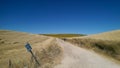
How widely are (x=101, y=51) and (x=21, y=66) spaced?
1922 cm

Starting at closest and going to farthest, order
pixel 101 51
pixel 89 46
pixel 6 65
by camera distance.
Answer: pixel 6 65
pixel 101 51
pixel 89 46

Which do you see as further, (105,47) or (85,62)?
(105,47)

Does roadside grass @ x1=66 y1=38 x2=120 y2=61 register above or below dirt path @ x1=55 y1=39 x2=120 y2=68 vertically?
above

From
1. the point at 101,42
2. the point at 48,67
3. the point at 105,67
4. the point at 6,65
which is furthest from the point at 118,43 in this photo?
the point at 6,65

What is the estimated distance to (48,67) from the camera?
59.7 feet

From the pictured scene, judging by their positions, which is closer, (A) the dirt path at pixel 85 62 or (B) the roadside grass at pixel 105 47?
(A) the dirt path at pixel 85 62

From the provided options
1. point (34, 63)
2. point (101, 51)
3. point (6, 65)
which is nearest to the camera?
point (6, 65)

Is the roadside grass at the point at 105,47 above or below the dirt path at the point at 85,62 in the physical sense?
above

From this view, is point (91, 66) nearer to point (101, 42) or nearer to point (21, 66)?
point (21, 66)

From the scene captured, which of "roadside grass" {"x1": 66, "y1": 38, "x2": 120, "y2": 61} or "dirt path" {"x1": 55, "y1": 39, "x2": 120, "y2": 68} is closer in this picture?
"dirt path" {"x1": 55, "y1": 39, "x2": 120, "y2": 68}

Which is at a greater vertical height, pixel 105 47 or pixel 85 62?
pixel 105 47

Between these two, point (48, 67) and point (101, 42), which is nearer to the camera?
point (48, 67)

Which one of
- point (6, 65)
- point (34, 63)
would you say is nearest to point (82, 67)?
point (34, 63)

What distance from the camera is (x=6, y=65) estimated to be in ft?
58.3
